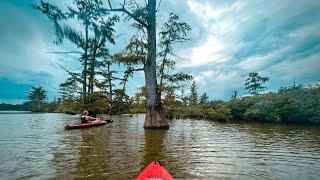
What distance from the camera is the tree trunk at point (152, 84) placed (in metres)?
16.4

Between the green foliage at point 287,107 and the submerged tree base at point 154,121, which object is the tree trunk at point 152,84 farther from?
the green foliage at point 287,107

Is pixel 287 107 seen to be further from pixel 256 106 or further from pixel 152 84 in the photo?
pixel 152 84

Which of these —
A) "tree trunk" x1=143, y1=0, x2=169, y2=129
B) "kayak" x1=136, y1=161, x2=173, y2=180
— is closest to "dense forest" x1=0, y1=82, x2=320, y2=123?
"tree trunk" x1=143, y1=0, x2=169, y2=129

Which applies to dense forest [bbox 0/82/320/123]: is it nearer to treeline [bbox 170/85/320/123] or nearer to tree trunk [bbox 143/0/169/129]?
treeline [bbox 170/85/320/123]

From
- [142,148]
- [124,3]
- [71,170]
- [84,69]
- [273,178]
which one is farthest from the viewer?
[84,69]

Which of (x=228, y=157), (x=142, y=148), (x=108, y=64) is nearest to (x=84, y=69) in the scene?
(x=108, y=64)

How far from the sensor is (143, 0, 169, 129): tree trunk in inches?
646

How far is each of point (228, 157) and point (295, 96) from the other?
20514 mm

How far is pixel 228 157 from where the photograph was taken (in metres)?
7.33

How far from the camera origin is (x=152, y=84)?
1667 centimetres

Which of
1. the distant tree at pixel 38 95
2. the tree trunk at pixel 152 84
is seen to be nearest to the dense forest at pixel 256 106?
the tree trunk at pixel 152 84

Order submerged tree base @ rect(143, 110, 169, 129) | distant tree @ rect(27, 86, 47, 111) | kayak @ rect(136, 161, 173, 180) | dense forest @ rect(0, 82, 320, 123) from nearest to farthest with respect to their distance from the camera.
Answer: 1. kayak @ rect(136, 161, 173, 180)
2. submerged tree base @ rect(143, 110, 169, 129)
3. dense forest @ rect(0, 82, 320, 123)
4. distant tree @ rect(27, 86, 47, 111)

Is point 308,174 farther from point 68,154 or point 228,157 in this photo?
point 68,154

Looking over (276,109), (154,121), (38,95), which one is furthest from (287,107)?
(38,95)
